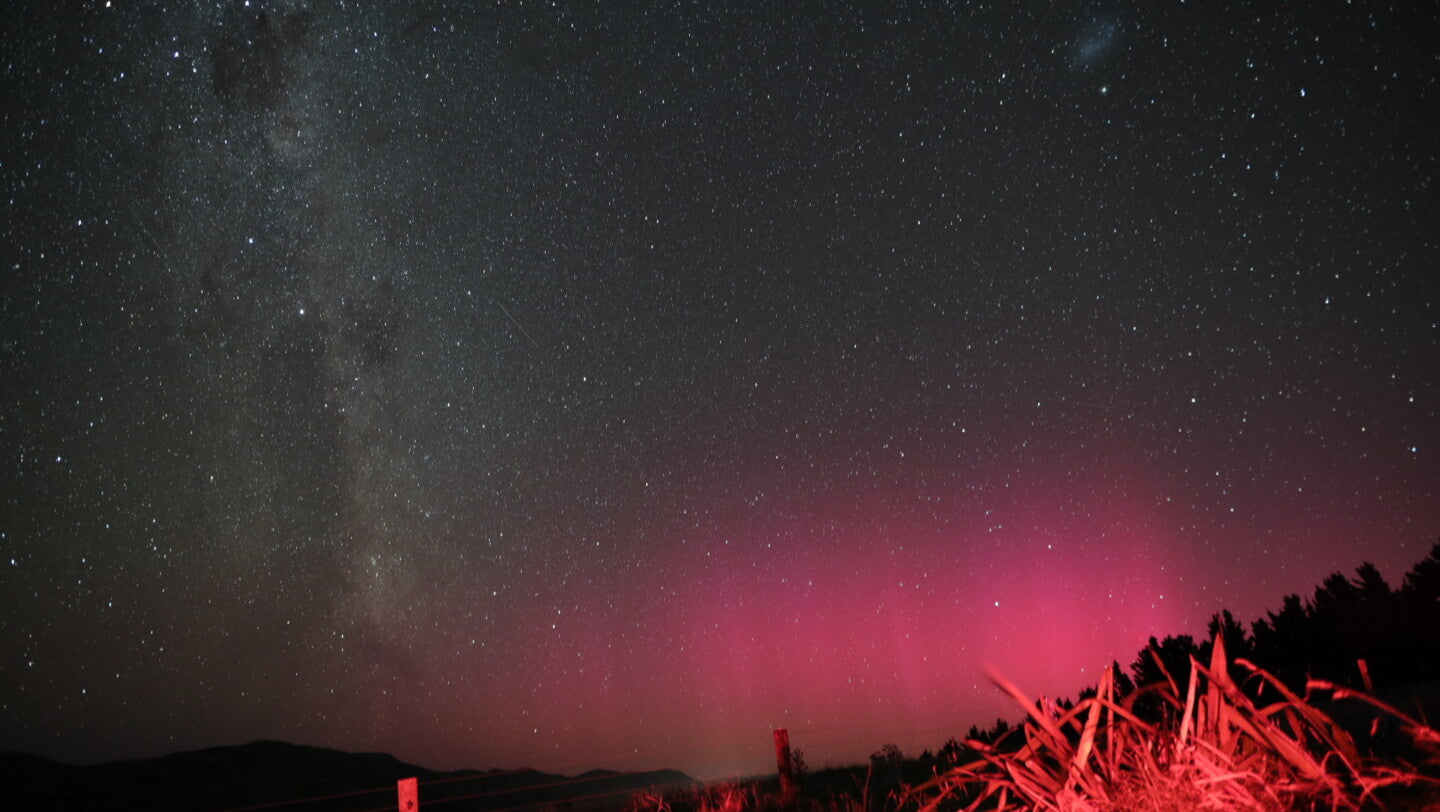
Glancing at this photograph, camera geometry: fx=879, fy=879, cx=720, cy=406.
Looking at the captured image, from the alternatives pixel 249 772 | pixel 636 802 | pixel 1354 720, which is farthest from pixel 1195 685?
pixel 249 772

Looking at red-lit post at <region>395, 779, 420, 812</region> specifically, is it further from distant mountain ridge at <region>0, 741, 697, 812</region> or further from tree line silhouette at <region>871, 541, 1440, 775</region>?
distant mountain ridge at <region>0, 741, 697, 812</region>

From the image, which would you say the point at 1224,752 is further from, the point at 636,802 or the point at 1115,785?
the point at 636,802

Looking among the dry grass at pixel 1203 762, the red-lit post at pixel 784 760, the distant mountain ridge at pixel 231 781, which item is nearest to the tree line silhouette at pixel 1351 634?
the red-lit post at pixel 784 760

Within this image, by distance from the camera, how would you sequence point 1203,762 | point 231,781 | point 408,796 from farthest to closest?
point 231,781, point 408,796, point 1203,762

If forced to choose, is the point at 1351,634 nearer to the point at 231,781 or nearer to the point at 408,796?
the point at 408,796

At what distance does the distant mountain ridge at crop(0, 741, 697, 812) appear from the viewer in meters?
51.9

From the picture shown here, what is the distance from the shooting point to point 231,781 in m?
62.3

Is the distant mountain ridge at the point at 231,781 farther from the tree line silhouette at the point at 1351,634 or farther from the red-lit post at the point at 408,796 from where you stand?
the red-lit post at the point at 408,796

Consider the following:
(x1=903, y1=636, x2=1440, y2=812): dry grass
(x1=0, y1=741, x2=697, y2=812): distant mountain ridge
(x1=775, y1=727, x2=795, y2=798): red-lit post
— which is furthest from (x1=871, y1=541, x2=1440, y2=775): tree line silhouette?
(x1=0, y1=741, x2=697, y2=812): distant mountain ridge

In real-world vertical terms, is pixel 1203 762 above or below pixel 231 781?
above

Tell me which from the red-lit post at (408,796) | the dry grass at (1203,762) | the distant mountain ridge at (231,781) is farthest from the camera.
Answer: the distant mountain ridge at (231,781)

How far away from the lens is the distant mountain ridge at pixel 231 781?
5194cm

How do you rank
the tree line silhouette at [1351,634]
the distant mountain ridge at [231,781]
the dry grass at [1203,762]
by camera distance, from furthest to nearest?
1. the distant mountain ridge at [231,781]
2. the tree line silhouette at [1351,634]
3. the dry grass at [1203,762]

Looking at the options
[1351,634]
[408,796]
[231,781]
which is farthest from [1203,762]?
[231,781]
